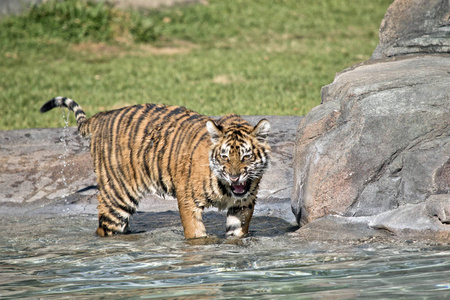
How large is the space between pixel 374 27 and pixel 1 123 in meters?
9.87

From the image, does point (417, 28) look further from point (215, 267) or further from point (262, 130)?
point (215, 267)

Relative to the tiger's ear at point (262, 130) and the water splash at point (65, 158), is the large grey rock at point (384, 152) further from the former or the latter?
the water splash at point (65, 158)

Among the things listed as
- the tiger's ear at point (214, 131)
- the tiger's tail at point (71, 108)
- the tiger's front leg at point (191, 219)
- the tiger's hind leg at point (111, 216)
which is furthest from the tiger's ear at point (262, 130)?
the tiger's tail at point (71, 108)

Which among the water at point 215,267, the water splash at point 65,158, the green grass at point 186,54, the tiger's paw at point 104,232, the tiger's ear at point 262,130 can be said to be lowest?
the tiger's paw at point 104,232

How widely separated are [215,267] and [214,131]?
3.50 feet

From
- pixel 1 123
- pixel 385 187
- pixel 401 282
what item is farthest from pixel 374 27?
pixel 401 282

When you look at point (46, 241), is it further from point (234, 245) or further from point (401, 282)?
point (401, 282)

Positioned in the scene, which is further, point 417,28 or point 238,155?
point 417,28

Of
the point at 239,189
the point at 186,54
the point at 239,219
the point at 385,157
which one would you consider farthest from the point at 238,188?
the point at 186,54

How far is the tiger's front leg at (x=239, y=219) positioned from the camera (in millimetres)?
5133

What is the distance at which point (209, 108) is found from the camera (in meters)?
9.23

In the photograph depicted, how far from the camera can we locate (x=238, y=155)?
4.79 metres

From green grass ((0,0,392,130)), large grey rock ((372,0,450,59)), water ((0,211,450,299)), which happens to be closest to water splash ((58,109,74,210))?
water ((0,211,450,299))

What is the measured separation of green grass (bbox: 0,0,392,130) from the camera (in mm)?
9953
